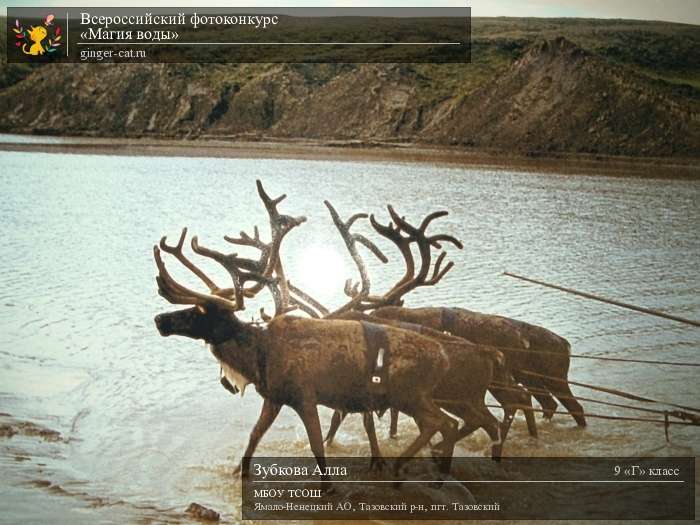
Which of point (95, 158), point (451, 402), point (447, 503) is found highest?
point (95, 158)

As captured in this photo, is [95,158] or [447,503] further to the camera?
[95,158]

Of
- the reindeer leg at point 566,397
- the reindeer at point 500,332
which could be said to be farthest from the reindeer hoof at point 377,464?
the reindeer leg at point 566,397

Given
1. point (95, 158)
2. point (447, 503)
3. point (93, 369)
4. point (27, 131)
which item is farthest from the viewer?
point (27, 131)

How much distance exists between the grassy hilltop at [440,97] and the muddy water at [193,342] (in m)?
18.7

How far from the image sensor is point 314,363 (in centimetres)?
722

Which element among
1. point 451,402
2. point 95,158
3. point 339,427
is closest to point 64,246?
point 339,427

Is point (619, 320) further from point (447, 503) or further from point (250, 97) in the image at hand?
point (250, 97)

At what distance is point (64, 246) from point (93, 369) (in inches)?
361

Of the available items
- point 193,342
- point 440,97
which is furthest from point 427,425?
point 440,97

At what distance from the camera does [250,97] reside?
71.1 m

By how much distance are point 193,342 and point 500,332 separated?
4.55 metres

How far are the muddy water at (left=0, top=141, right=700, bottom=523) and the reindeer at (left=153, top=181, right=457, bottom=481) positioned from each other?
83cm

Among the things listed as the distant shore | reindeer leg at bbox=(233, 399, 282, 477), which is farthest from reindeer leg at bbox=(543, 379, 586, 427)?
the distant shore

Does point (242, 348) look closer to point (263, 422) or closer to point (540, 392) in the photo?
point (263, 422)
